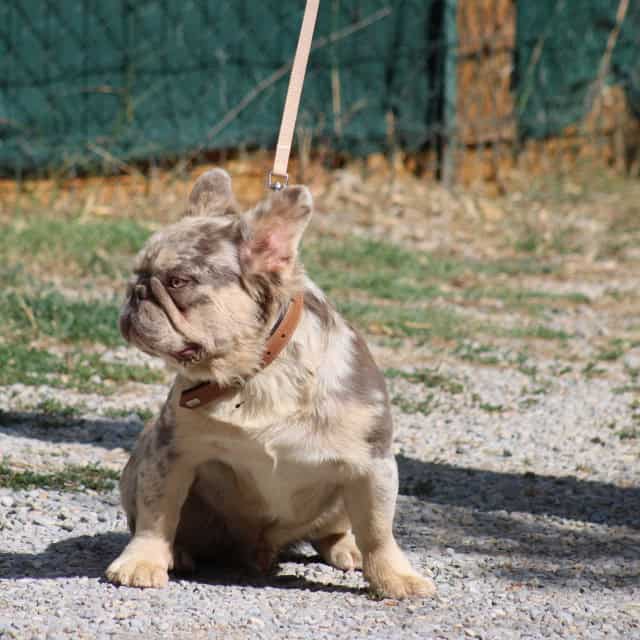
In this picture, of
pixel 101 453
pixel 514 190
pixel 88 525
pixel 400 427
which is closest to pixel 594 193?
pixel 514 190

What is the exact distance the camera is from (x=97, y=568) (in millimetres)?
3670

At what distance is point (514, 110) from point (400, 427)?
275 inches

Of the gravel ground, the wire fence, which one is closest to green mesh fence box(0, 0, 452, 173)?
the wire fence

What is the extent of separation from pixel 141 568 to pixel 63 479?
1199 mm

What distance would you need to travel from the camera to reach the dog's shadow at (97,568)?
3.59m

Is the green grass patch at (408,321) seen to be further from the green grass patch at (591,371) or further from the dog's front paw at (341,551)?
the dog's front paw at (341,551)

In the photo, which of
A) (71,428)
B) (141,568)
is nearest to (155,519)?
(141,568)

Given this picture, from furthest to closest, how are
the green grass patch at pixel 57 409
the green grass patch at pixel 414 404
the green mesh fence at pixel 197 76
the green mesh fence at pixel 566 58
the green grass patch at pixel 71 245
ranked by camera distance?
the green mesh fence at pixel 566 58 < the green mesh fence at pixel 197 76 < the green grass patch at pixel 71 245 < the green grass patch at pixel 414 404 < the green grass patch at pixel 57 409

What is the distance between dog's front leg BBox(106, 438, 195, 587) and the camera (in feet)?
11.2

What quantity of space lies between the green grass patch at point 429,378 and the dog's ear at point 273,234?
9.98 feet

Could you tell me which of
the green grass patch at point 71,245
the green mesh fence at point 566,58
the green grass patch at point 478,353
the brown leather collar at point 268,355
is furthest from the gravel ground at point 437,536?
the green mesh fence at point 566,58

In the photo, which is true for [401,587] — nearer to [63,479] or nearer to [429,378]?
[63,479]

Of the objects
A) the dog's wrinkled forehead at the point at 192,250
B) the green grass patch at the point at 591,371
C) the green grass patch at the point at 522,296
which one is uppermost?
the dog's wrinkled forehead at the point at 192,250

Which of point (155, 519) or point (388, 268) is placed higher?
point (155, 519)
